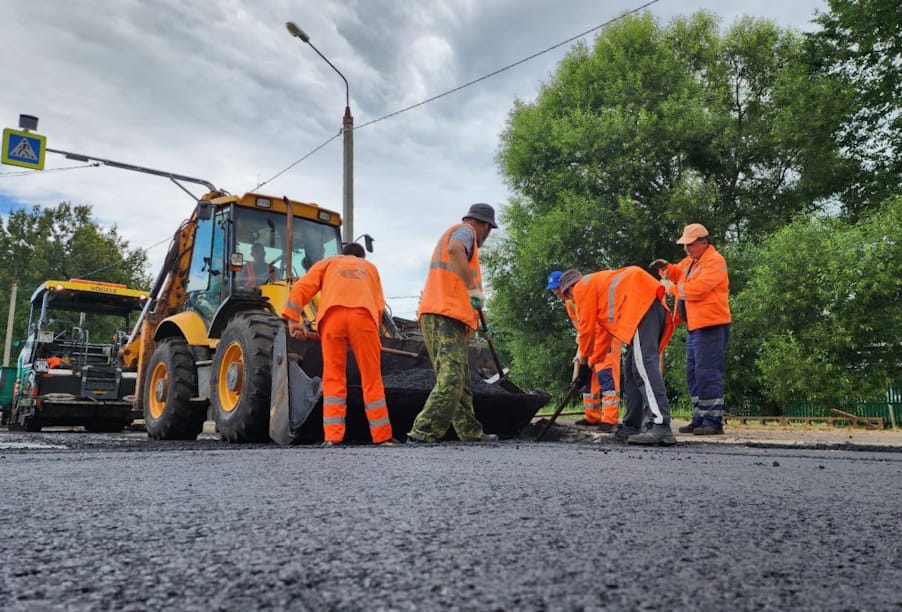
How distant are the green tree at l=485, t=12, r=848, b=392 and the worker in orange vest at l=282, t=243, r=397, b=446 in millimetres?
12355

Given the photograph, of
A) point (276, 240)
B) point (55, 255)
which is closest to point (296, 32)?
point (276, 240)

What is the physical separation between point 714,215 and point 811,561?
17.3 m

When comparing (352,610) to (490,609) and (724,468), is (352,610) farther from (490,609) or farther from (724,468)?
(724,468)

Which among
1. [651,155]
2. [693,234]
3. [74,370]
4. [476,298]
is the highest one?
[651,155]

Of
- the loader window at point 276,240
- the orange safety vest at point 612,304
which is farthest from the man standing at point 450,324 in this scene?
the loader window at point 276,240

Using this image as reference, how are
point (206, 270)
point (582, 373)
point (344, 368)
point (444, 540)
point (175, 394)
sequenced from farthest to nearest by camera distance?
point (206, 270) < point (175, 394) < point (582, 373) < point (344, 368) < point (444, 540)

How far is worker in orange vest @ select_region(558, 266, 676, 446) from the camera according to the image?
17.5ft

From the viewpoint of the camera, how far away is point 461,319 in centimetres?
542

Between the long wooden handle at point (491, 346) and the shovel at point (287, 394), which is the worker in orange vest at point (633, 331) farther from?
the shovel at point (287, 394)

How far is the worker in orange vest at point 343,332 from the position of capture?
520 cm

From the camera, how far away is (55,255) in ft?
119

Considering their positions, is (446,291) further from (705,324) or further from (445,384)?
(705,324)

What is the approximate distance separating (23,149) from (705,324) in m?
12.6

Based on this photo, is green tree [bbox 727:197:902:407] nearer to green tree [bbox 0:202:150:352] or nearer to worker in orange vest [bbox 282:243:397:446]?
worker in orange vest [bbox 282:243:397:446]
